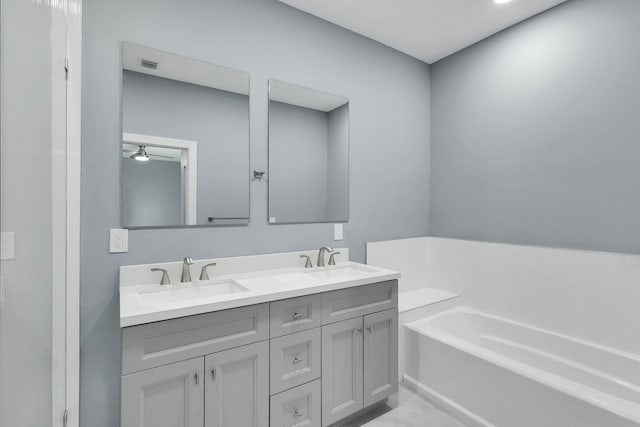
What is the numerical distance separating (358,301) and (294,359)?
1.62 ft

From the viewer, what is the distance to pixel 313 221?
2.26 meters

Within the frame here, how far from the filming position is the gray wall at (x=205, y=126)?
165cm

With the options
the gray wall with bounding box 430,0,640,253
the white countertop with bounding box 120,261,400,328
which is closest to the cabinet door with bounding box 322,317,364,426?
the white countertop with bounding box 120,261,400,328

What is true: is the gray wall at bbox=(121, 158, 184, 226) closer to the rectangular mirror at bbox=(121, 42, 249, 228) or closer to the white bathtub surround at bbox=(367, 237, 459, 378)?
the rectangular mirror at bbox=(121, 42, 249, 228)

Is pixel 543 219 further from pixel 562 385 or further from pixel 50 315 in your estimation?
pixel 50 315

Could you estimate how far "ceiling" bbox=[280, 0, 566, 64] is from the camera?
2.15 m

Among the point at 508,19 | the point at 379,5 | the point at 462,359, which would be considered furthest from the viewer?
the point at 508,19

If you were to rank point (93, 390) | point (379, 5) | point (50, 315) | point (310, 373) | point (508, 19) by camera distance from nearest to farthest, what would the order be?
point (50, 315) < point (93, 390) < point (310, 373) < point (379, 5) < point (508, 19)

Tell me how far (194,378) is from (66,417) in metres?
0.57

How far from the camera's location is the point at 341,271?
2.14m

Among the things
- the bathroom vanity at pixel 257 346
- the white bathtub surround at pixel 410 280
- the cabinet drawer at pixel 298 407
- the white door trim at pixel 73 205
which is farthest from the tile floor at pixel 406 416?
the white door trim at pixel 73 205

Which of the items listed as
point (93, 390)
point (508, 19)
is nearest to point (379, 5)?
point (508, 19)

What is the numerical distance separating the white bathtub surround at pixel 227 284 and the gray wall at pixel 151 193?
10.2 inches

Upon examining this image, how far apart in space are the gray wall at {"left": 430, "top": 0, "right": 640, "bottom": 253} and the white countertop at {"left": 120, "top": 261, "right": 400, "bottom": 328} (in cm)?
126
